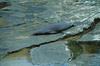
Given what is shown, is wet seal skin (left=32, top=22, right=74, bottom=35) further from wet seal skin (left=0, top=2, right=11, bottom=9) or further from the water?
wet seal skin (left=0, top=2, right=11, bottom=9)

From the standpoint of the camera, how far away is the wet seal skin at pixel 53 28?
4852mm

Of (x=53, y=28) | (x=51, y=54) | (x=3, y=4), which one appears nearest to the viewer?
(x=51, y=54)

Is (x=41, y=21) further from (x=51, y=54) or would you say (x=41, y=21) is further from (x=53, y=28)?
(x=51, y=54)

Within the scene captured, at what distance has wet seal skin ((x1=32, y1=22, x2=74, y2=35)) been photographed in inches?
191

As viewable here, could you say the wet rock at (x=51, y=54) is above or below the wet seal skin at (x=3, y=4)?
above

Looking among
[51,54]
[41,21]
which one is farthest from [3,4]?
[51,54]

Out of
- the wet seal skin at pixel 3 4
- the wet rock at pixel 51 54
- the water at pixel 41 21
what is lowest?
the wet seal skin at pixel 3 4

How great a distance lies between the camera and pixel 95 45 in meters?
4.05

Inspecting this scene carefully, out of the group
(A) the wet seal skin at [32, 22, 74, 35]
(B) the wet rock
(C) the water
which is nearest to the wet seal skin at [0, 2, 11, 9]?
(C) the water

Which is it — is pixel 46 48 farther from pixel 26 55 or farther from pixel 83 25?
pixel 83 25

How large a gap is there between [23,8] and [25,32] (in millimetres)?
2181

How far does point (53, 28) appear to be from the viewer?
5.01 meters

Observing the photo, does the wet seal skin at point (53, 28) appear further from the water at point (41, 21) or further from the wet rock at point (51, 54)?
the wet rock at point (51, 54)

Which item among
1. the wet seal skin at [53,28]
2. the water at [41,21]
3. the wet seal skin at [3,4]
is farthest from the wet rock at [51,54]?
the wet seal skin at [3,4]
